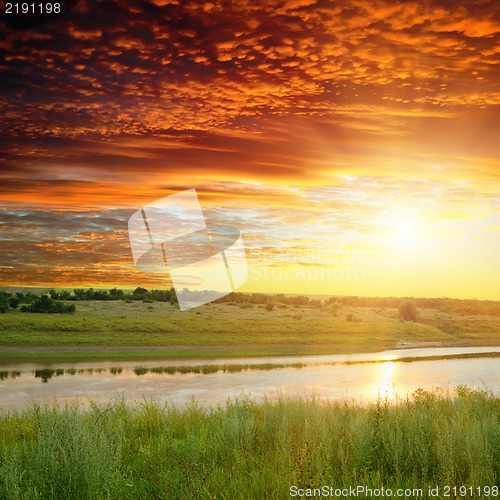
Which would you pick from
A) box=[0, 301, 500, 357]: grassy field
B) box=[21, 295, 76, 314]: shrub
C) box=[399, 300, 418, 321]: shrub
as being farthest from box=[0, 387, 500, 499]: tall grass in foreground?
box=[399, 300, 418, 321]: shrub

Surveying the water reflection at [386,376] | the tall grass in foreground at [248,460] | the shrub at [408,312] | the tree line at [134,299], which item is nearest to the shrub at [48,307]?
the tree line at [134,299]

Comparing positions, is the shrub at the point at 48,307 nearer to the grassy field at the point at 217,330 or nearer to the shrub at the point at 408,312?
the grassy field at the point at 217,330

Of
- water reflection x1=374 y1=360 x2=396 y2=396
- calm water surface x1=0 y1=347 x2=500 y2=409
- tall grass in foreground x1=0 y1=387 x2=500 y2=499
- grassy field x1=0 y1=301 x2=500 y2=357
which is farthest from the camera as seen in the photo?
grassy field x1=0 y1=301 x2=500 y2=357

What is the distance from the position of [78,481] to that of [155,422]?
4045 millimetres

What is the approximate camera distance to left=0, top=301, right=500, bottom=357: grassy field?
115 feet

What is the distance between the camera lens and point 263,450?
7.46m

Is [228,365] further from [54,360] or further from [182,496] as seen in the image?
[182,496]

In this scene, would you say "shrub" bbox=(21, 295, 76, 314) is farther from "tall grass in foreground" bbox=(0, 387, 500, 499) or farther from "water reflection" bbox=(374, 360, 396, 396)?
"tall grass in foreground" bbox=(0, 387, 500, 499)

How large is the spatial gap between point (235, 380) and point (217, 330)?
779 inches

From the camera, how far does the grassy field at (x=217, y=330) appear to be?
3494 cm

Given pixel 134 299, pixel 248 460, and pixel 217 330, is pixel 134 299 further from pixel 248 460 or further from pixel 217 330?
pixel 248 460

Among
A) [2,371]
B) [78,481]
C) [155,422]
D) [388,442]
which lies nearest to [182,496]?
[78,481]

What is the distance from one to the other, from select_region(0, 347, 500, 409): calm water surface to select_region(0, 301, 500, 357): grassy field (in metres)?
5.91

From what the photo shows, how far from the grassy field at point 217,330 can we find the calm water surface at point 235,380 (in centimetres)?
591
